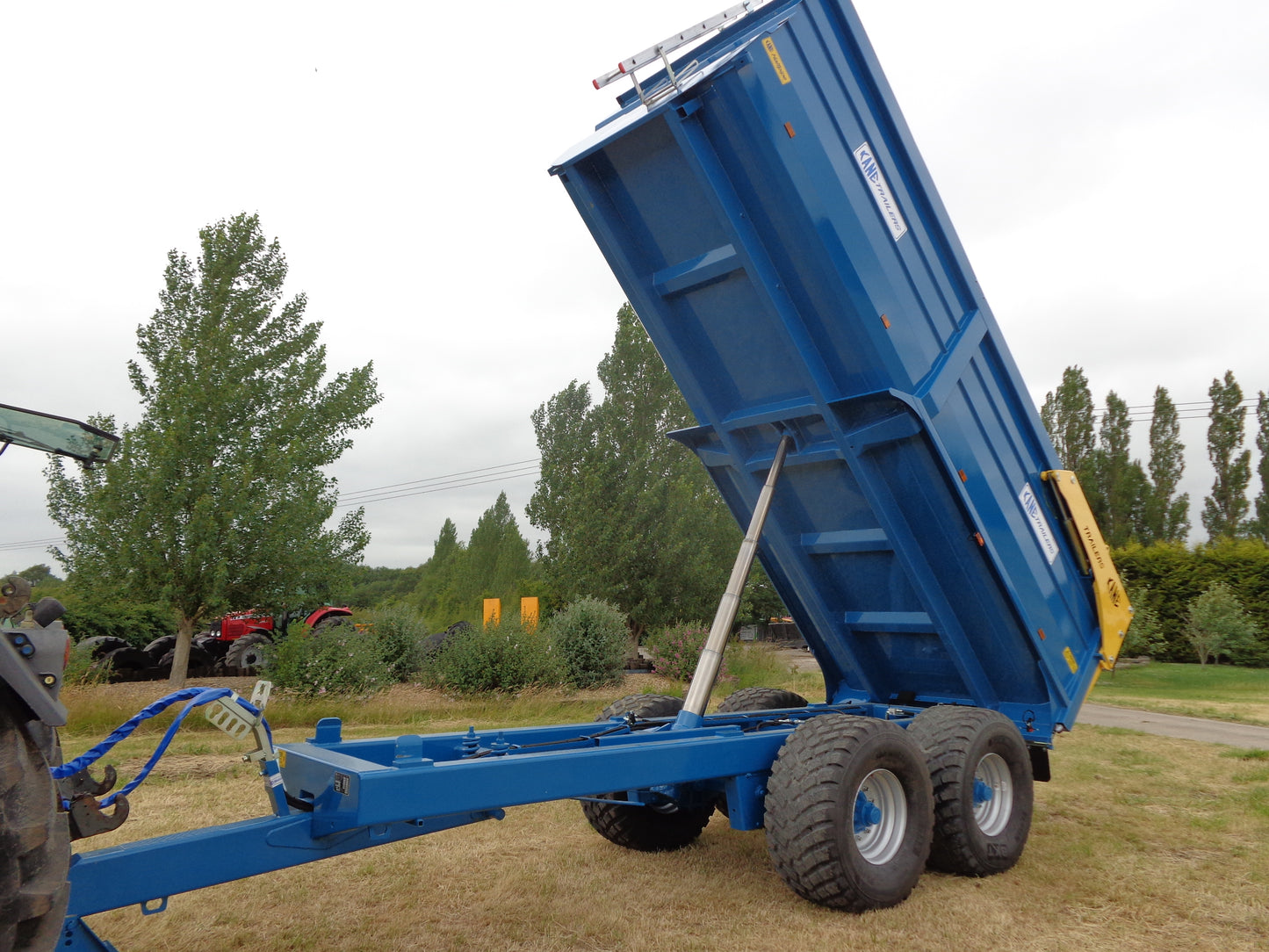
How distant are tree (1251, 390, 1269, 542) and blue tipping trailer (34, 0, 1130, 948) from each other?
32.5 meters

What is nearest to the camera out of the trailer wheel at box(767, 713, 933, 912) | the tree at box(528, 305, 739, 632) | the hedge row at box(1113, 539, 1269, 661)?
the trailer wheel at box(767, 713, 933, 912)

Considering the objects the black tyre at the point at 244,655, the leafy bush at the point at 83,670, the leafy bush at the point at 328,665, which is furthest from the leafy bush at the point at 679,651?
the leafy bush at the point at 83,670

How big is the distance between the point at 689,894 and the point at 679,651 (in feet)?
37.3

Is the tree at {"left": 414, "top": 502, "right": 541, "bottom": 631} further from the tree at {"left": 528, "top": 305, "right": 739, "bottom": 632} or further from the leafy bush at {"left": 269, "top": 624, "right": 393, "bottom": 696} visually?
the leafy bush at {"left": 269, "top": 624, "right": 393, "bottom": 696}

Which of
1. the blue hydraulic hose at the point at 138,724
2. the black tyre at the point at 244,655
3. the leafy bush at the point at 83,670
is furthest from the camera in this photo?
the black tyre at the point at 244,655

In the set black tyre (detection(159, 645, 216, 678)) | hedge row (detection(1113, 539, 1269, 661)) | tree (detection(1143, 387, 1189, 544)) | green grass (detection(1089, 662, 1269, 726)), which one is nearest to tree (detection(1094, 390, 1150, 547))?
tree (detection(1143, 387, 1189, 544))

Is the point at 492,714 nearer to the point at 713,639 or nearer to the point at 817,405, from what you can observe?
the point at 713,639

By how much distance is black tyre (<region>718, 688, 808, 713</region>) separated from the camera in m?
5.66

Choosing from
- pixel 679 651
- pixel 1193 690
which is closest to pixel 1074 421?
pixel 1193 690

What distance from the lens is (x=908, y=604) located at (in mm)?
5066

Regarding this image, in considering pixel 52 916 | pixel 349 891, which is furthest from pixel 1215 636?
pixel 52 916

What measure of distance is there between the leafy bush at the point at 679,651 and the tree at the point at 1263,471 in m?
26.0

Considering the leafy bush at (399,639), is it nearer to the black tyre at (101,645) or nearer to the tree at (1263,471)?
the black tyre at (101,645)

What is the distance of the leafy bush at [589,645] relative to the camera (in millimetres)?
13625
